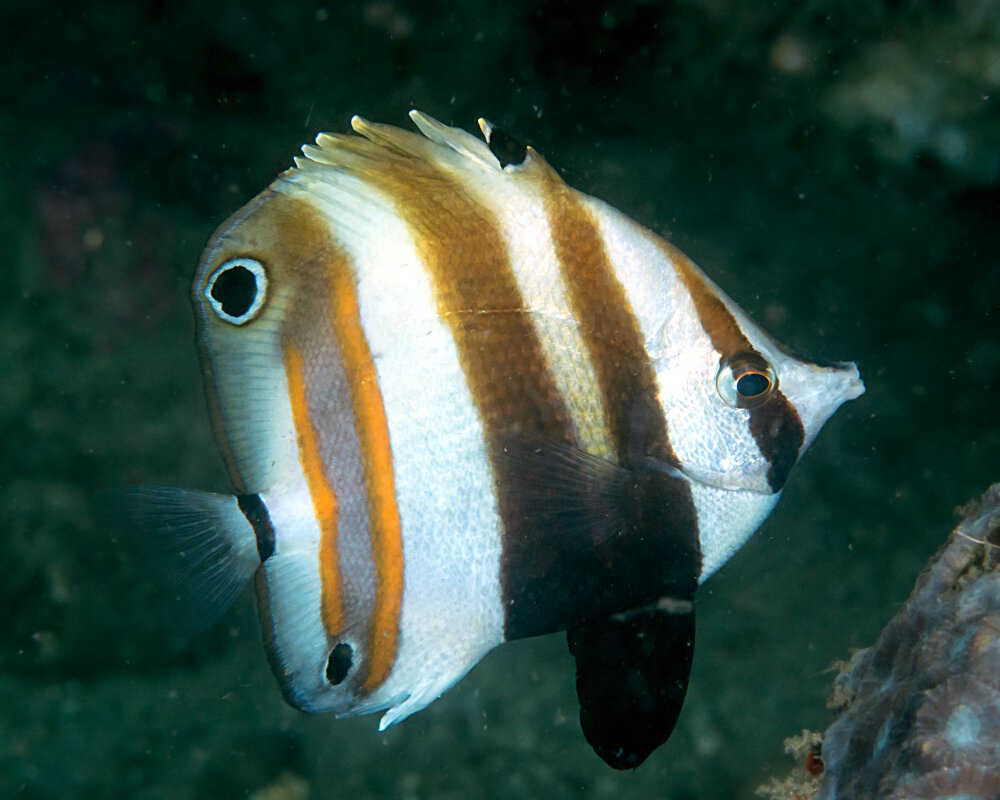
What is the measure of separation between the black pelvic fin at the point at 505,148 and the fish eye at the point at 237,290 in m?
0.62

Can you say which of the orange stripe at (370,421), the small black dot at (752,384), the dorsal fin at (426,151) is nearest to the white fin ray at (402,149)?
the dorsal fin at (426,151)

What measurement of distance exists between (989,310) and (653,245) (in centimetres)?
250

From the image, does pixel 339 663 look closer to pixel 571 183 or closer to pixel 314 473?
pixel 314 473

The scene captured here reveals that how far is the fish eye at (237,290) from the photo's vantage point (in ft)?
5.37

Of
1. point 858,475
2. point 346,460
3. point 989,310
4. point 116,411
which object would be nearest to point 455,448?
point 346,460

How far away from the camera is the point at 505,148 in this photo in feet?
5.07

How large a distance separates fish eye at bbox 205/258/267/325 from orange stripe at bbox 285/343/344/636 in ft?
0.43

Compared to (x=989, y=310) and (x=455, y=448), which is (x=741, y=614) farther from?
(x=455, y=448)

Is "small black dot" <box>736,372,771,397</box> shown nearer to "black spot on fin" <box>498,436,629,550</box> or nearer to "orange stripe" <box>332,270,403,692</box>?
"black spot on fin" <box>498,436,629,550</box>

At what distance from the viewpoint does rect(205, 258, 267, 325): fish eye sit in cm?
164

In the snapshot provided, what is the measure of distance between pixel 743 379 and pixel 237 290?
4.09 ft

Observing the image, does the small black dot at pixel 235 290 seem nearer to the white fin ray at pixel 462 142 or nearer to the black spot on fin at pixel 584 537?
the white fin ray at pixel 462 142

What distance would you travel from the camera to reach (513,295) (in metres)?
1.60

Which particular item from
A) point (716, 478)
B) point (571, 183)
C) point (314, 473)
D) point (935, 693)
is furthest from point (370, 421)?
point (571, 183)
